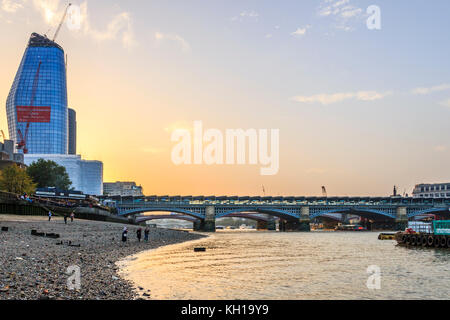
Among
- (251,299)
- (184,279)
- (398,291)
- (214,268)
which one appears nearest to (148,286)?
(184,279)

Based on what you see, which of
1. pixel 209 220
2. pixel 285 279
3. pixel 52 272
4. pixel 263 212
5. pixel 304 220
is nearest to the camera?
pixel 52 272

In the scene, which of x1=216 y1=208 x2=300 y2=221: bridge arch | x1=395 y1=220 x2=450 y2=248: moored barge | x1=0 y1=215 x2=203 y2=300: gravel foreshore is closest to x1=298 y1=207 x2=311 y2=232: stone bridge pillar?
x1=216 y1=208 x2=300 y2=221: bridge arch

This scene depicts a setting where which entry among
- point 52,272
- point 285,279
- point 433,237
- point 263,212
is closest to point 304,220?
point 263,212

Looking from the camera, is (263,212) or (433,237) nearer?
(433,237)

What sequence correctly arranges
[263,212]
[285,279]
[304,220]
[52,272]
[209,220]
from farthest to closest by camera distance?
[304,220], [263,212], [209,220], [285,279], [52,272]

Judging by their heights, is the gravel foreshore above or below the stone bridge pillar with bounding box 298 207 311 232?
above

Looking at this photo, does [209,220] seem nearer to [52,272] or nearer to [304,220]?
[304,220]

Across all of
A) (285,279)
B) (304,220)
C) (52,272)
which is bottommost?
(304,220)

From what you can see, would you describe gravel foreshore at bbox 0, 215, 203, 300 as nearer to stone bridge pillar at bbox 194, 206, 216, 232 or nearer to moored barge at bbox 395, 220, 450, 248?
moored barge at bbox 395, 220, 450, 248

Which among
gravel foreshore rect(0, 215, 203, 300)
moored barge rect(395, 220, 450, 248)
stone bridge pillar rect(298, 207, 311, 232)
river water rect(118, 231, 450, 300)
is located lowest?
stone bridge pillar rect(298, 207, 311, 232)

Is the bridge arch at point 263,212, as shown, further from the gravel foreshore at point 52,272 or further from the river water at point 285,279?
the gravel foreshore at point 52,272

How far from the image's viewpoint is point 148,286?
2786 cm
